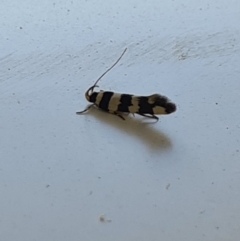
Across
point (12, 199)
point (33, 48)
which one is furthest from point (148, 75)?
point (12, 199)

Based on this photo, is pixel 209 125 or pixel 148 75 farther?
pixel 148 75

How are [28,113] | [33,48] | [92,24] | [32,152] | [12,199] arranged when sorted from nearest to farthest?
[12,199] → [32,152] → [28,113] → [33,48] → [92,24]

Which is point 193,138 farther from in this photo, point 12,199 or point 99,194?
point 12,199

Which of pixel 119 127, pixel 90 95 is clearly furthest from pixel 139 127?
pixel 90 95

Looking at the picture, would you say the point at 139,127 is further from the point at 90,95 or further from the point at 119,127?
the point at 90,95

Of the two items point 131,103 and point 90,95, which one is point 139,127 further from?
point 90,95
